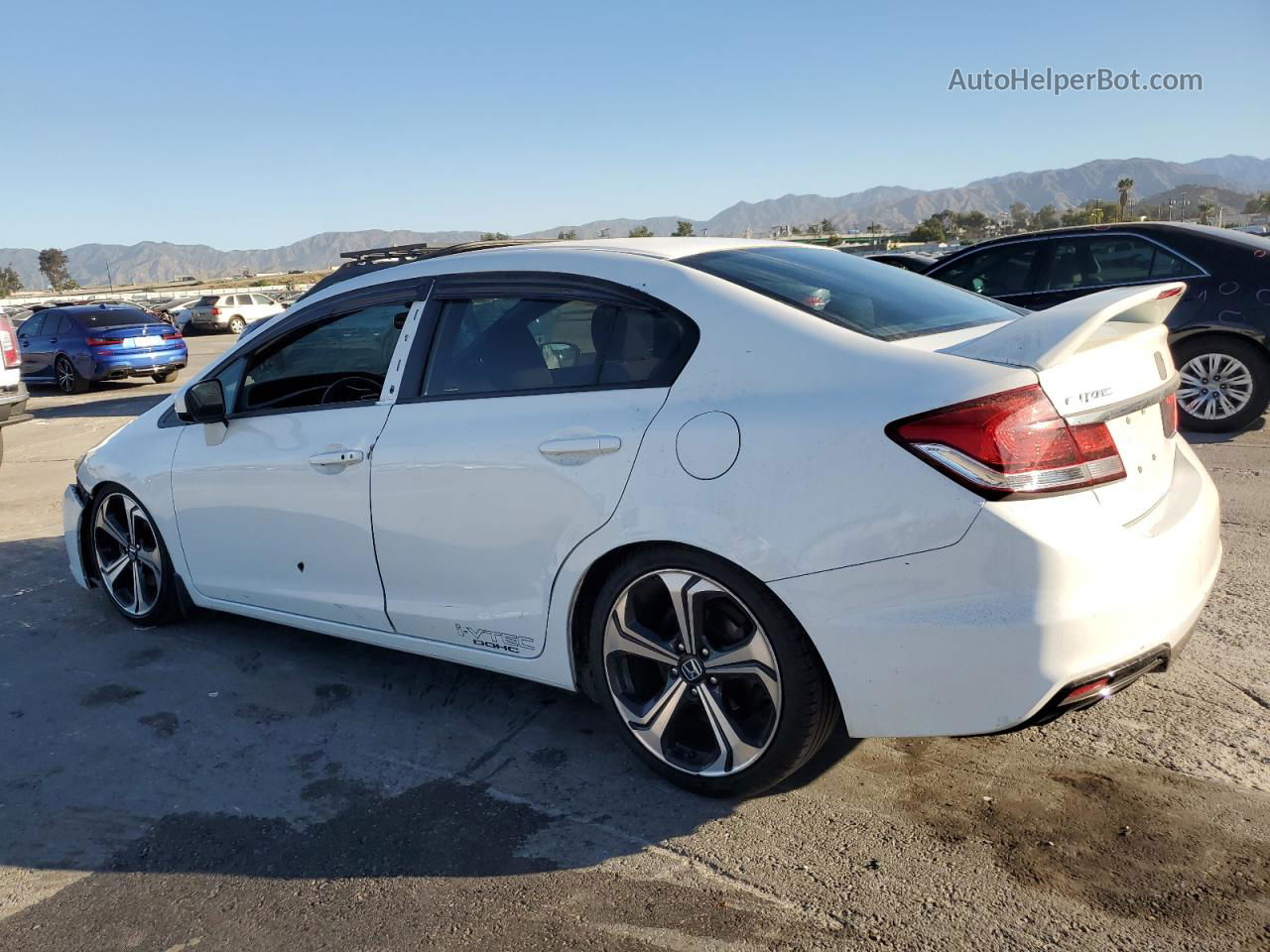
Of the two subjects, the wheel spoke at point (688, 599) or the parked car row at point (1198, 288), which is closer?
the wheel spoke at point (688, 599)

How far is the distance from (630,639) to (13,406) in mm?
8032

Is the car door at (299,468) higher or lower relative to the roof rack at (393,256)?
lower

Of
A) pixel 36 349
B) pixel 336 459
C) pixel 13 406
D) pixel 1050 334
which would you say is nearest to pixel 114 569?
pixel 336 459

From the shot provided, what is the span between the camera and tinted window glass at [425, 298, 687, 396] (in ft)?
10.2

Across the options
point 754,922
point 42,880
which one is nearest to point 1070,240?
point 754,922

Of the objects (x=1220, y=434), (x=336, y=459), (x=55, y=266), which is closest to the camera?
(x=336, y=459)

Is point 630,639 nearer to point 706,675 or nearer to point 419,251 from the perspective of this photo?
point 706,675

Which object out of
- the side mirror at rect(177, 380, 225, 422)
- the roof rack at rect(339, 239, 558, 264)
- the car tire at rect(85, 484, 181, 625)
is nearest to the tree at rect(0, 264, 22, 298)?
the car tire at rect(85, 484, 181, 625)

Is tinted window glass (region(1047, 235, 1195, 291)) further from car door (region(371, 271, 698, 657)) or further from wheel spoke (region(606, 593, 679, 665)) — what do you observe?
wheel spoke (region(606, 593, 679, 665))

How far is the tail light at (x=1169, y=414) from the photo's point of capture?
3.12 m

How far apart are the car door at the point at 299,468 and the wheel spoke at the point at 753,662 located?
141 cm

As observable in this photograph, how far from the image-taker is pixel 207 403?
14.0ft

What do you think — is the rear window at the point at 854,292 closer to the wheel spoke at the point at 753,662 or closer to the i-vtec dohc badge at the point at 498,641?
the wheel spoke at the point at 753,662

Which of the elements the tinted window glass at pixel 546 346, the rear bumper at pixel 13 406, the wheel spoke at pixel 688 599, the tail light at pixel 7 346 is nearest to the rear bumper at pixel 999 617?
the wheel spoke at pixel 688 599
